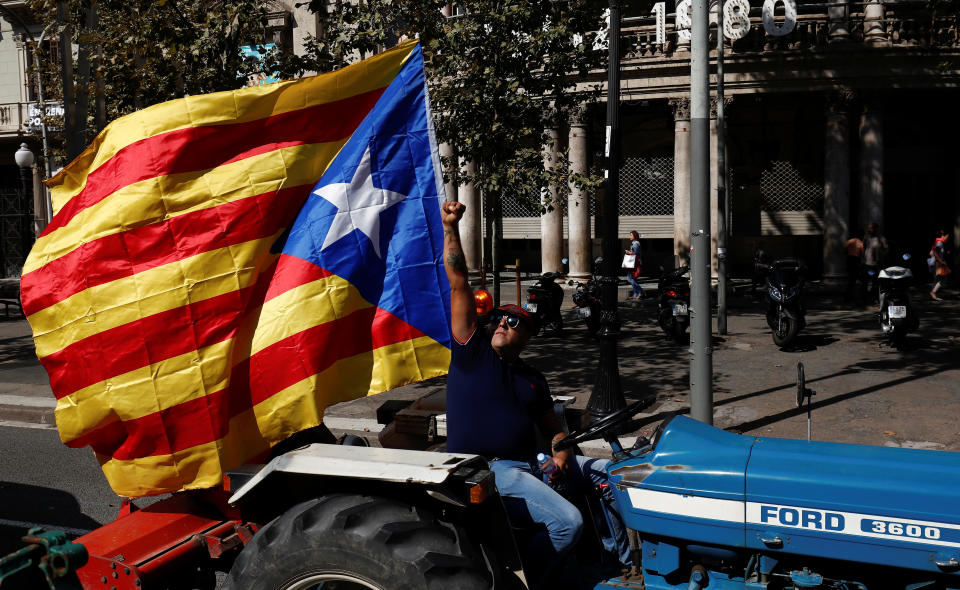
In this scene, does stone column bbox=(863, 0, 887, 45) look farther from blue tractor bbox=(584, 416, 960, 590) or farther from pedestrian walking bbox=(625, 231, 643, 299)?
blue tractor bbox=(584, 416, 960, 590)

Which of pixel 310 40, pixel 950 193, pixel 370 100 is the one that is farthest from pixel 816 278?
pixel 370 100

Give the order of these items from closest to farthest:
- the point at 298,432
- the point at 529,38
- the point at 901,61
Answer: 1. the point at 298,432
2. the point at 529,38
3. the point at 901,61

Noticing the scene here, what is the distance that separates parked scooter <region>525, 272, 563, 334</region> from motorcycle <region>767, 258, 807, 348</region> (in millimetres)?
3784

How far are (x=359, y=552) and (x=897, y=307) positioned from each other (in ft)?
39.6

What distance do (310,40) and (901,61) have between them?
16.9m

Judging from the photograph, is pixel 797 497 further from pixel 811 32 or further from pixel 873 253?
pixel 811 32

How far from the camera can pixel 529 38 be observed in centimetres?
1298

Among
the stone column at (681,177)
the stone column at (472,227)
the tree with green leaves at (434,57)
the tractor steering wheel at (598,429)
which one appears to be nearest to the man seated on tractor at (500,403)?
the tractor steering wheel at (598,429)

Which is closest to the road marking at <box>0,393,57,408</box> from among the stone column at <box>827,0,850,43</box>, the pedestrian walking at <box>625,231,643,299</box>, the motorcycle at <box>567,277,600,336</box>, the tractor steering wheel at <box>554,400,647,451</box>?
the motorcycle at <box>567,277,600,336</box>

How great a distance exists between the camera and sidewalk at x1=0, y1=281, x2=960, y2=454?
8.99 m

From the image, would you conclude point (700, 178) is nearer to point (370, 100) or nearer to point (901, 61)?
point (370, 100)

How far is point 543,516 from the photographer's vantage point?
3.74 metres

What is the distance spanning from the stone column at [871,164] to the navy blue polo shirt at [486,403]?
68.3ft

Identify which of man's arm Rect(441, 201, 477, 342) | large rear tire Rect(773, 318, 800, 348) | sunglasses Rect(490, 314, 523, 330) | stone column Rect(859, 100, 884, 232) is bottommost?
large rear tire Rect(773, 318, 800, 348)
